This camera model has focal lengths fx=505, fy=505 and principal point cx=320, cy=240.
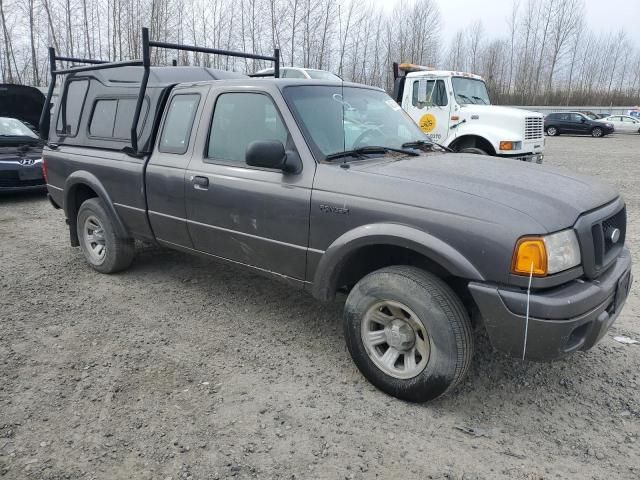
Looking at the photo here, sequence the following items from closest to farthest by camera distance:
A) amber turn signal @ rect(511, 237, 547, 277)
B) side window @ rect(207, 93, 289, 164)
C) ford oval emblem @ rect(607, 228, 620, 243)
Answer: amber turn signal @ rect(511, 237, 547, 277), ford oval emblem @ rect(607, 228, 620, 243), side window @ rect(207, 93, 289, 164)

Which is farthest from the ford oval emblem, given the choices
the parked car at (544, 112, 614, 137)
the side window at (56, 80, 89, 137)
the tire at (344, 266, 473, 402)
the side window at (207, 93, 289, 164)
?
the parked car at (544, 112, 614, 137)

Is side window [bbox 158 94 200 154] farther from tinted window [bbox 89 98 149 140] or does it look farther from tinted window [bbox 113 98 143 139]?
tinted window [bbox 113 98 143 139]

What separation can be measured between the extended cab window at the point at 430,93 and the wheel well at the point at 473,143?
84 centimetres

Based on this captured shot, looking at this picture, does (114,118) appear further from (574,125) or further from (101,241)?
(574,125)

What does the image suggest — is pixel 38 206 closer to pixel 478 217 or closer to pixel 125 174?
pixel 125 174

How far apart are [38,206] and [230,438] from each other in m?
7.64

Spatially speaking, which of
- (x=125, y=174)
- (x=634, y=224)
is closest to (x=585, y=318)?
(x=125, y=174)

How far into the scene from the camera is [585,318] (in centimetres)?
261

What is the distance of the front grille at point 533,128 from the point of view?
10.6 metres

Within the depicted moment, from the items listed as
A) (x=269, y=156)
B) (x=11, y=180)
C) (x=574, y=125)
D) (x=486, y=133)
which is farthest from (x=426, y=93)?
(x=574, y=125)

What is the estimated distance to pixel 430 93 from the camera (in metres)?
11.0

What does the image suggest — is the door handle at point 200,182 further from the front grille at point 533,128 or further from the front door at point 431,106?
the front grille at point 533,128

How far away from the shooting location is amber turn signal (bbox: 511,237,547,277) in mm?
2500

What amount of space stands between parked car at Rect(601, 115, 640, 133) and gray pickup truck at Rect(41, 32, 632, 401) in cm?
3585
